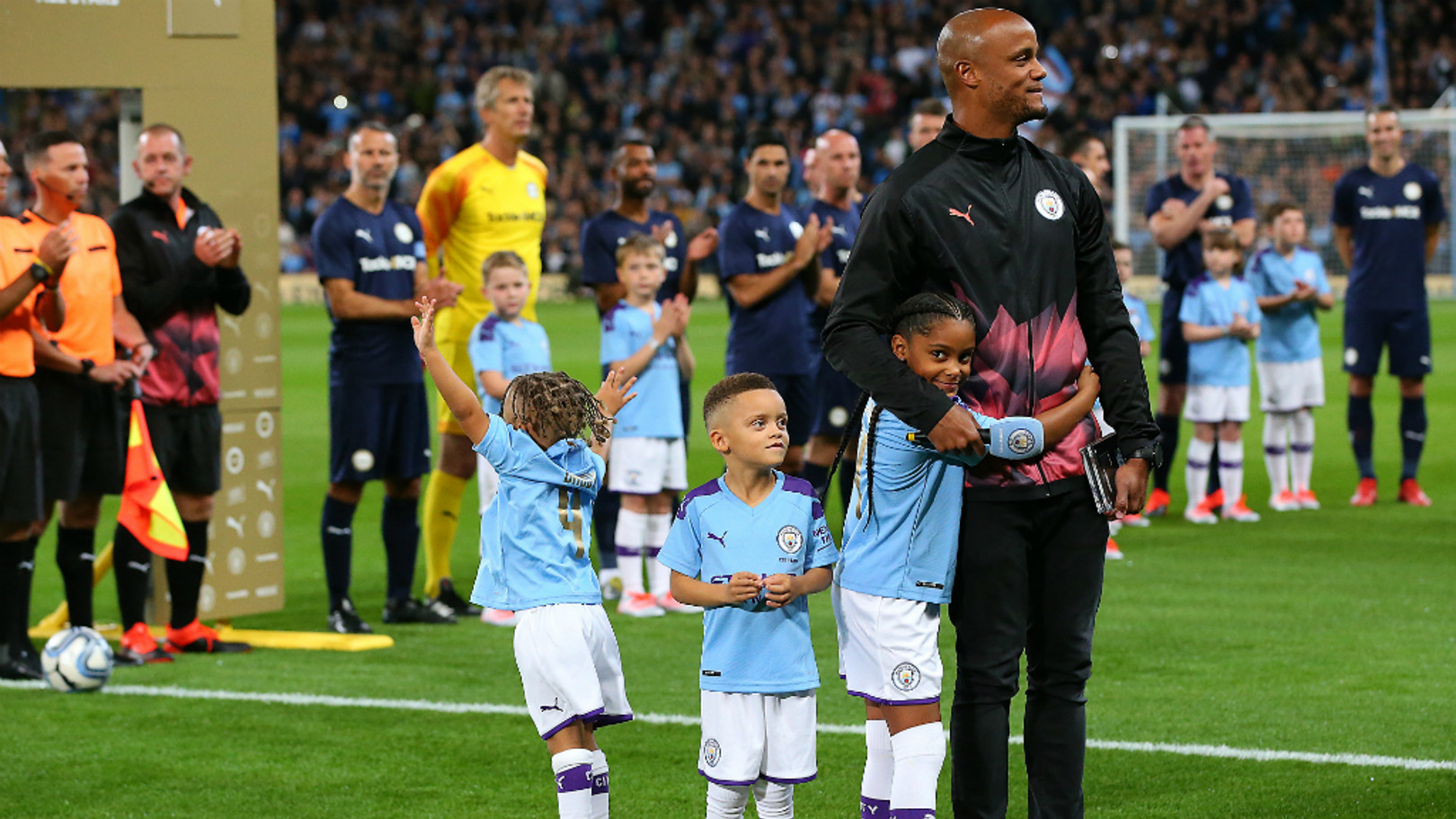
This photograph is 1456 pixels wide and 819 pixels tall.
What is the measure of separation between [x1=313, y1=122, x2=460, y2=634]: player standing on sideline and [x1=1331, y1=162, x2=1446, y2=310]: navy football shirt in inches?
258

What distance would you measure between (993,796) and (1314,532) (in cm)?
696

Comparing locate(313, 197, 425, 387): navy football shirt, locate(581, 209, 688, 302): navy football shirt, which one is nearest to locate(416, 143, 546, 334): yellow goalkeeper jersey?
locate(581, 209, 688, 302): navy football shirt

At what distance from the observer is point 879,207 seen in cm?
390

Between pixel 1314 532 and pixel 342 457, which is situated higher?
pixel 342 457

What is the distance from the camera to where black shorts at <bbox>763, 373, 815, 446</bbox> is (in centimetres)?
898

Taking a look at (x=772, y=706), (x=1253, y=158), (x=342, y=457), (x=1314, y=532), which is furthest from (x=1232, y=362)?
(x=1253, y=158)

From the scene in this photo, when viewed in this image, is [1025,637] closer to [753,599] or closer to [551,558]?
[753,599]

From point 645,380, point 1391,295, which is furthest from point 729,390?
point 1391,295

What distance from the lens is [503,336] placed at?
25.7 ft

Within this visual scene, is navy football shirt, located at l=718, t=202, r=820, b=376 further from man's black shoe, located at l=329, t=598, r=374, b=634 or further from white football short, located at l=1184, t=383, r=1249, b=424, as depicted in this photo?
white football short, located at l=1184, t=383, r=1249, b=424

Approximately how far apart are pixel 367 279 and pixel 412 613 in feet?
5.07

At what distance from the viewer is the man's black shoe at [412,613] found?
8.12 metres

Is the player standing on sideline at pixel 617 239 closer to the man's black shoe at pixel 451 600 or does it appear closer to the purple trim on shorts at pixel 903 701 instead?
the man's black shoe at pixel 451 600

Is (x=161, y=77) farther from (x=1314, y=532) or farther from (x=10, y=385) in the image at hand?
(x=1314, y=532)
